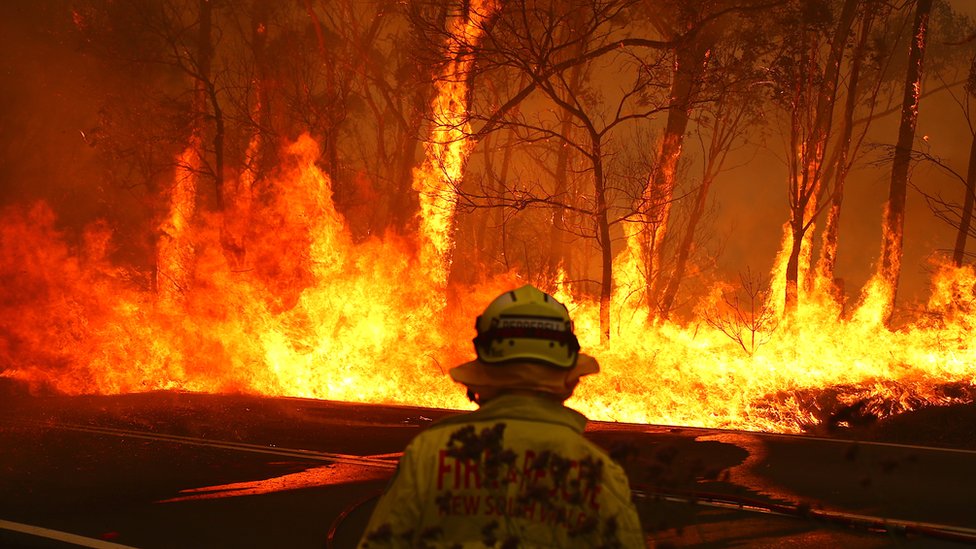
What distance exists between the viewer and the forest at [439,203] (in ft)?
48.4

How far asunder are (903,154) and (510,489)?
2017 centimetres

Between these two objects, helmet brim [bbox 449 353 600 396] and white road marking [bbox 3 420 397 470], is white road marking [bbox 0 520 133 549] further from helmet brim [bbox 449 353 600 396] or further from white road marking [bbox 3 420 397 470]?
helmet brim [bbox 449 353 600 396]

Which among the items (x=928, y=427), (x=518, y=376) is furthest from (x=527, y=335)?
(x=928, y=427)

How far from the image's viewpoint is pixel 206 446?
32.4 ft

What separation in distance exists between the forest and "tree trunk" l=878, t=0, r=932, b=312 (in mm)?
68

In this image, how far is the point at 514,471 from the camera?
7.73 ft

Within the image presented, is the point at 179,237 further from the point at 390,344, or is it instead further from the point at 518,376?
the point at 518,376

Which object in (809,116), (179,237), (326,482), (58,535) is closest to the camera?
(58,535)

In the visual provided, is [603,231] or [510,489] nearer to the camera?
[510,489]

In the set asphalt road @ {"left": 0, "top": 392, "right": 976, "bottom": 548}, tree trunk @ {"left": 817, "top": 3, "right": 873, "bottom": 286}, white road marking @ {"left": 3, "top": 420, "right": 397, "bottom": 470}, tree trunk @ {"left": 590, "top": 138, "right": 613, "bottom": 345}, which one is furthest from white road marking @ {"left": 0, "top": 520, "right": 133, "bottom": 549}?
tree trunk @ {"left": 817, "top": 3, "right": 873, "bottom": 286}

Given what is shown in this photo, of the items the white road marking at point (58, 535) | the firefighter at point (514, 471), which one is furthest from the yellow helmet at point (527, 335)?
the white road marking at point (58, 535)

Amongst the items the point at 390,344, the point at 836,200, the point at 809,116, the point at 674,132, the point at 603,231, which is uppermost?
the point at 836,200

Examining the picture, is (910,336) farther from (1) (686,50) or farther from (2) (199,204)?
(2) (199,204)

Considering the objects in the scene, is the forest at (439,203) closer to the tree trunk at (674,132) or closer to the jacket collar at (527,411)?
the tree trunk at (674,132)
